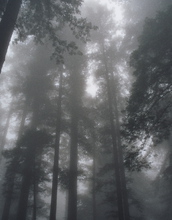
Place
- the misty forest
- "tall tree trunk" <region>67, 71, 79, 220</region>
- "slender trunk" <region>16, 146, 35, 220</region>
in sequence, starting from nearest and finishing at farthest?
the misty forest
"slender trunk" <region>16, 146, 35, 220</region>
"tall tree trunk" <region>67, 71, 79, 220</region>

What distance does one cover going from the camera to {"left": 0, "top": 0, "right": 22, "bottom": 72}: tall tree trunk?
716 centimetres

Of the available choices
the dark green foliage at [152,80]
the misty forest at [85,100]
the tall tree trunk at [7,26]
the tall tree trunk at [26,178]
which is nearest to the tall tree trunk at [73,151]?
the misty forest at [85,100]

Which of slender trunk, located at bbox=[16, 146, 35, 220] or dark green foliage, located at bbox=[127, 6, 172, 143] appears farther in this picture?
slender trunk, located at bbox=[16, 146, 35, 220]

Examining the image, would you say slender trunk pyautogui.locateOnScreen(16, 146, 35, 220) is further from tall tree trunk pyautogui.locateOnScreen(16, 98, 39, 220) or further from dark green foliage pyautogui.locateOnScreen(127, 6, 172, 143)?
dark green foliage pyautogui.locateOnScreen(127, 6, 172, 143)

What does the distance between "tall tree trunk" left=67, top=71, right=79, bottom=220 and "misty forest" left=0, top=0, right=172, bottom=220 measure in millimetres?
66

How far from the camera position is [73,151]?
17.2m

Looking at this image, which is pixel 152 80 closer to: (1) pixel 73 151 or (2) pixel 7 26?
(2) pixel 7 26

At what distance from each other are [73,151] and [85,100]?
19.8 feet

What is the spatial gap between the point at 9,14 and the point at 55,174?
32.8ft

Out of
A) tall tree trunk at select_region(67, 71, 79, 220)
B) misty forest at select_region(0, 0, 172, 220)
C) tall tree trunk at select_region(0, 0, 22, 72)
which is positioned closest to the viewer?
tall tree trunk at select_region(0, 0, 22, 72)

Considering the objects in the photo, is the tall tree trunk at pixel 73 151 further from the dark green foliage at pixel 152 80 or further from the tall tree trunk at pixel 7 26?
the tall tree trunk at pixel 7 26

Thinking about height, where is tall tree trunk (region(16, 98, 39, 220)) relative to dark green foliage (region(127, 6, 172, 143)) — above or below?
below

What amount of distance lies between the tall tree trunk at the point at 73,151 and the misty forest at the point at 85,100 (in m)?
0.07

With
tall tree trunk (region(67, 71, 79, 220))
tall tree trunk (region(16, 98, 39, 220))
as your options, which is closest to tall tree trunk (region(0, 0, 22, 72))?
tall tree trunk (region(16, 98, 39, 220))
